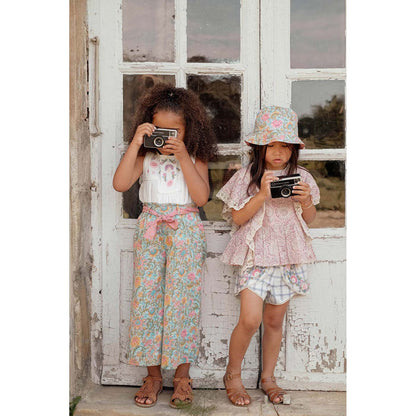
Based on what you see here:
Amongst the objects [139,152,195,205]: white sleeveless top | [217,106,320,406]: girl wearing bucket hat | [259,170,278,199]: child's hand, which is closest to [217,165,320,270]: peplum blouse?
[217,106,320,406]: girl wearing bucket hat

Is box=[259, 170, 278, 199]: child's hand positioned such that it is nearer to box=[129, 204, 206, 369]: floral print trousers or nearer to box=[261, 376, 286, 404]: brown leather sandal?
box=[129, 204, 206, 369]: floral print trousers

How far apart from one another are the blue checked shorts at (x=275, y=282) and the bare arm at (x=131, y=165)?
72 cm

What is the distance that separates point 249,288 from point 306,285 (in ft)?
1.02

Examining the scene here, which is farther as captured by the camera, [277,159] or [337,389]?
[337,389]

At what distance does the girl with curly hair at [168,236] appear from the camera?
265 cm

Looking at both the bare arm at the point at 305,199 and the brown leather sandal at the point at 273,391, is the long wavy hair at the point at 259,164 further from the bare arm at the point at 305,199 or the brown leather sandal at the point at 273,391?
the brown leather sandal at the point at 273,391

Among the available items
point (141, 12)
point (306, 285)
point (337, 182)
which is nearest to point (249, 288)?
point (306, 285)

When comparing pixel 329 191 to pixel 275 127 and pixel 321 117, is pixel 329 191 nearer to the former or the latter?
pixel 321 117

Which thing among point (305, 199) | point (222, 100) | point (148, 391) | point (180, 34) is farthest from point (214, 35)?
point (148, 391)

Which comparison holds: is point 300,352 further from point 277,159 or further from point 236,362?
point 277,159

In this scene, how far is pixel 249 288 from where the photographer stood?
267 centimetres

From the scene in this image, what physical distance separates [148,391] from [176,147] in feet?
4.01

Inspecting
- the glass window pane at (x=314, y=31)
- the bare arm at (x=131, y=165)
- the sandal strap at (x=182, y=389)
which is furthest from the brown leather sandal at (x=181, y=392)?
the glass window pane at (x=314, y=31)

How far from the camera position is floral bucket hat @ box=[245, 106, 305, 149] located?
2.59m
